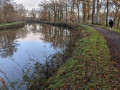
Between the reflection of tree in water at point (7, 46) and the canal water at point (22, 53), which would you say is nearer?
the canal water at point (22, 53)

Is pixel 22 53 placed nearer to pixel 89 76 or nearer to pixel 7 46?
pixel 7 46

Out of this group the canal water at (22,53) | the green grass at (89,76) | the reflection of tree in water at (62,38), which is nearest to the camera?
the green grass at (89,76)

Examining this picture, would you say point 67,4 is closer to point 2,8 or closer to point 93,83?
point 2,8

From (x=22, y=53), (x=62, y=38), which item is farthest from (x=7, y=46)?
(x=62, y=38)

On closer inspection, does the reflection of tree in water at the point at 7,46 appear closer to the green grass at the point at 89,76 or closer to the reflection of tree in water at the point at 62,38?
the reflection of tree in water at the point at 62,38

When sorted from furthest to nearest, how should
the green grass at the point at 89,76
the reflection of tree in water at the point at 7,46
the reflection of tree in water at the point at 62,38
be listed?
the reflection of tree in water at the point at 62,38
the reflection of tree in water at the point at 7,46
the green grass at the point at 89,76

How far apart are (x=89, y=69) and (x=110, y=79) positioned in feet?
3.16

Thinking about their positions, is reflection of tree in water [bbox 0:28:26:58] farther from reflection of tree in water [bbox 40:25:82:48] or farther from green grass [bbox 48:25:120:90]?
green grass [bbox 48:25:120:90]

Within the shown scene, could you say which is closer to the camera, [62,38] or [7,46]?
[7,46]

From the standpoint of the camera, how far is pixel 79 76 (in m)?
4.20

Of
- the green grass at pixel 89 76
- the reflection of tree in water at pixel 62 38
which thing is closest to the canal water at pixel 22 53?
the reflection of tree in water at pixel 62 38

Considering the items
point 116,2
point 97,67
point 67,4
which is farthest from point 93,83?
point 67,4

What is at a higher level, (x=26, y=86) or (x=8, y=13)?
(x=8, y=13)

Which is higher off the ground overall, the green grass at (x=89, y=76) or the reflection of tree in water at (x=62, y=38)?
the reflection of tree in water at (x=62, y=38)
